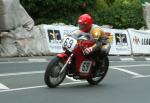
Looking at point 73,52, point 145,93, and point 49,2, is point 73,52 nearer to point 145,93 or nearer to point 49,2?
point 145,93

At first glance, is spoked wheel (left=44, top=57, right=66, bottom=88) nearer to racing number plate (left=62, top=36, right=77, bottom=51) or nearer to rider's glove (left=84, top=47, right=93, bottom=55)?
racing number plate (left=62, top=36, right=77, bottom=51)

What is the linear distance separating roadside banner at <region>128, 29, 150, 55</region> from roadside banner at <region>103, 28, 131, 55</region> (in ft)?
0.85

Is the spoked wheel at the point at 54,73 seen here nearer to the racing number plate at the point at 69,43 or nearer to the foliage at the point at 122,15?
the racing number plate at the point at 69,43

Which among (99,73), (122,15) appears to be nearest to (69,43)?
(99,73)

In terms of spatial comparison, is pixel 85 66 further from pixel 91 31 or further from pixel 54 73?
pixel 54 73

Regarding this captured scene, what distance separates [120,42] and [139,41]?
1115 mm

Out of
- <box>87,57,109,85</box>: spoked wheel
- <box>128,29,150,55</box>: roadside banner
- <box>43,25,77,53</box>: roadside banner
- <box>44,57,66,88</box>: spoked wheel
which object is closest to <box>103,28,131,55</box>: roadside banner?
<box>128,29,150,55</box>: roadside banner

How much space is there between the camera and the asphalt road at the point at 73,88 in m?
11.5

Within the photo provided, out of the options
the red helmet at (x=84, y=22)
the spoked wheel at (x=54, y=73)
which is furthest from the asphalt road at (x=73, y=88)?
the red helmet at (x=84, y=22)

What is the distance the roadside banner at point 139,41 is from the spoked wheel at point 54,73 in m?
12.1

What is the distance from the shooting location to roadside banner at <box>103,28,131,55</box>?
2394 cm

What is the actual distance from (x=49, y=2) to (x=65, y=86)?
14.1 meters

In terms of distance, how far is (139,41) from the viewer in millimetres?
25047

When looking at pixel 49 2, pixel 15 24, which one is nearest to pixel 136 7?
A: pixel 49 2
